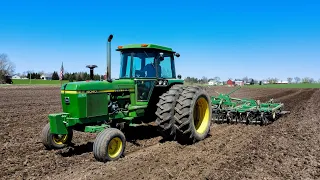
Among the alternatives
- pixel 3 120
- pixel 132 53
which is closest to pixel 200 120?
pixel 132 53

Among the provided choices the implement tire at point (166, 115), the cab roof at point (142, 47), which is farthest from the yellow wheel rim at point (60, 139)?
the cab roof at point (142, 47)

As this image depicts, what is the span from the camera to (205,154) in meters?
6.00

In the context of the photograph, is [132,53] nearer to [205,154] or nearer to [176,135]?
[176,135]

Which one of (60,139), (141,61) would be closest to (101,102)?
(60,139)

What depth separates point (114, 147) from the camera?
5887 millimetres

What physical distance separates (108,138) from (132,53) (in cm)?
258

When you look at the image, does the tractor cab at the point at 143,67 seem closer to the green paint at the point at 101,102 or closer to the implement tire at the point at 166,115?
the green paint at the point at 101,102

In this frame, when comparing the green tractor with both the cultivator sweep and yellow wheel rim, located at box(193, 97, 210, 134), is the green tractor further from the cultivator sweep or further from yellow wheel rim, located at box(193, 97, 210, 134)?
the cultivator sweep

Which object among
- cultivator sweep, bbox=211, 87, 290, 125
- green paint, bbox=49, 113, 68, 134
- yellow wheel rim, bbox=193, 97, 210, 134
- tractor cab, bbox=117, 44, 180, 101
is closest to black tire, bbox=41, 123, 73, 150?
green paint, bbox=49, 113, 68, 134

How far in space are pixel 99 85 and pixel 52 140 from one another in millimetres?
1608

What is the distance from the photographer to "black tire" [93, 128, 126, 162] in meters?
5.46

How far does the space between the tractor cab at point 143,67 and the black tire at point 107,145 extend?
1.62m

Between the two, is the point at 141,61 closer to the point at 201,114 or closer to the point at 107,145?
the point at 201,114

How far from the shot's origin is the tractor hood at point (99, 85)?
6.07 metres
